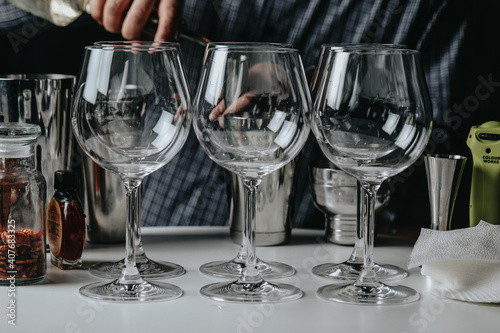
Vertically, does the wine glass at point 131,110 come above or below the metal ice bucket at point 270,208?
above

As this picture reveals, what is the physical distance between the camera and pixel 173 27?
1.27 metres

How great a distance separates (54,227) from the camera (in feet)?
2.65

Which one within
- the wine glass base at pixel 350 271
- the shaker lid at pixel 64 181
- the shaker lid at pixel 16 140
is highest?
the shaker lid at pixel 16 140

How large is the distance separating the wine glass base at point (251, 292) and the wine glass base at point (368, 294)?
0.03m

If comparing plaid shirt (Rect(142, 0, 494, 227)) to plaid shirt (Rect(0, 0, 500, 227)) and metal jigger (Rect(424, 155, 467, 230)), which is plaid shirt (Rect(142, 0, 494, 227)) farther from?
metal jigger (Rect(424, 155, 467, 230))

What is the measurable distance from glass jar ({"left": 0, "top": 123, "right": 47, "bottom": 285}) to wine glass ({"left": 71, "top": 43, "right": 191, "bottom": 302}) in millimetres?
78

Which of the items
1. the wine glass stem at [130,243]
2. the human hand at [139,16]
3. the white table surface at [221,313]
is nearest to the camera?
the white table surface at [221,313]

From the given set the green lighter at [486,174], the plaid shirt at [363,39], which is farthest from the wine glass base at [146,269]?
the plaid shirt at [363,39]

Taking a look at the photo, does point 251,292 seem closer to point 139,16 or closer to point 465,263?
point 465,263

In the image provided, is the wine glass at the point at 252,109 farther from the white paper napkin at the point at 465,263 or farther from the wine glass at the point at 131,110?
the white paper napkin at the point at 465,263

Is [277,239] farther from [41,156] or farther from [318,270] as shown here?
[41,156]

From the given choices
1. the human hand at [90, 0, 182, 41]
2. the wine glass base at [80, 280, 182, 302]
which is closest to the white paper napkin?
the wine glass base at [80, 280, 182, 302]

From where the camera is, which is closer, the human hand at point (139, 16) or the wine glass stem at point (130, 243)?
the wine glass stem at point (130, 243)

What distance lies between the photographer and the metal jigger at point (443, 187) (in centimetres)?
82
